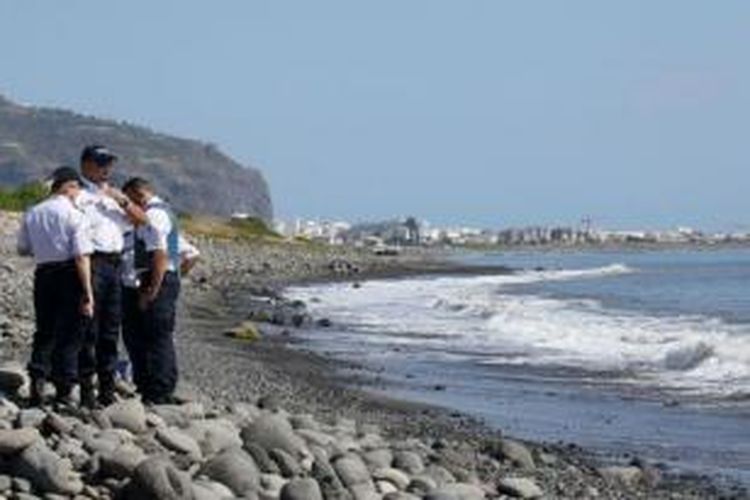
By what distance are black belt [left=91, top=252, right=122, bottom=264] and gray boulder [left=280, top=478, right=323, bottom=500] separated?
7.91ft

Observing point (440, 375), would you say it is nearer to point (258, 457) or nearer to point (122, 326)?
point (122, 326)

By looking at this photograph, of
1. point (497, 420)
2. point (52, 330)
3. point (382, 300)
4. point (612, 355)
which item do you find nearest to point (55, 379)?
point (52, 330)

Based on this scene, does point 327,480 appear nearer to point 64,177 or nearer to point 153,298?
point 153,298

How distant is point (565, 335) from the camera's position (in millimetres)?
29000

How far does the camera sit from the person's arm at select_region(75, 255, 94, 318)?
33.2 ft

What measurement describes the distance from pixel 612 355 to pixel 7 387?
16002 mm

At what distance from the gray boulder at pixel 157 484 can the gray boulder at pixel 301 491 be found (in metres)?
0.66

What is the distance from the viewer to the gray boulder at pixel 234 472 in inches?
346

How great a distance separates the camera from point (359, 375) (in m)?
21.0

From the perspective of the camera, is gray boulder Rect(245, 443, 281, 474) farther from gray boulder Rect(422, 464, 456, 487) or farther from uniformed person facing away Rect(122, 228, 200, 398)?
uniformed person facing away Rect(122, 228, 200, 398)

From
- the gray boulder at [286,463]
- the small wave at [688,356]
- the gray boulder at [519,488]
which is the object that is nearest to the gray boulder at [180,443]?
the gray boulder at [286,463]

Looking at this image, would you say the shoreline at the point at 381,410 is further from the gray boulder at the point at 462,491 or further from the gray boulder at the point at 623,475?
the gray boulder at the point at 462,491

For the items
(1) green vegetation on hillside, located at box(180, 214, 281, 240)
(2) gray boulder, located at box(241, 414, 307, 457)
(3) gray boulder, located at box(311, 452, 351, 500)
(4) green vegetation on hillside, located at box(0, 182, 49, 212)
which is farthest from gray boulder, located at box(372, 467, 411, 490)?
(1) green vegetation on hillside, located at box(180, 214, 281, 240)

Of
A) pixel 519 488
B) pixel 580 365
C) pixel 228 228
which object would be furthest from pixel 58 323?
pixel 228 228
